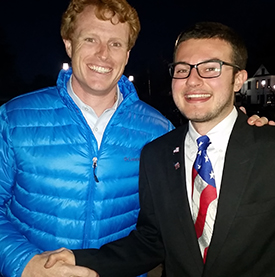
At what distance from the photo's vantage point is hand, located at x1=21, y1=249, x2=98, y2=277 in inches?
76.8

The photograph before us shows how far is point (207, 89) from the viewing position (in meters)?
2.32

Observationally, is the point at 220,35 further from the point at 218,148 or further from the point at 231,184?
the point at 231,184

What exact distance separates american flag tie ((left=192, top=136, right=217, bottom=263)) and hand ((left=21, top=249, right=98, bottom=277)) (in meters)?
1.02

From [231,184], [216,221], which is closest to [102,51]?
[231,184]

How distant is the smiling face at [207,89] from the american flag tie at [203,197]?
0.77 feet

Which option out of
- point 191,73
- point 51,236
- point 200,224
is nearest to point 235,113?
point 191,73

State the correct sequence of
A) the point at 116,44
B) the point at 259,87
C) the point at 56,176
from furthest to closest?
the point at 259,87, the point at 116,44, the point at 56,176

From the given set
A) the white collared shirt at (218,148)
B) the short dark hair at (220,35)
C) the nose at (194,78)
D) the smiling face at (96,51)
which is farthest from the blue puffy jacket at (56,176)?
the short dark hair at (220,35)

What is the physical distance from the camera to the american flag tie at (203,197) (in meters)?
2.10

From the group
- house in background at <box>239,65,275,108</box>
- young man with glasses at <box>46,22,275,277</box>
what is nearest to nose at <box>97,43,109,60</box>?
young man with glasses at <box>46,22,275,277</box>

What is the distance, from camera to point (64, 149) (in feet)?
7.41

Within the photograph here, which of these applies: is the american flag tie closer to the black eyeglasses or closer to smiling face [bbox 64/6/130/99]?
the black eyeglasses

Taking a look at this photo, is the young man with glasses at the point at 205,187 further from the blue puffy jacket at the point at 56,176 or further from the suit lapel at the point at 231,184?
the blue puffy jacket at the point at 56,176

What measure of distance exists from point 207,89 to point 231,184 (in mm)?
874
